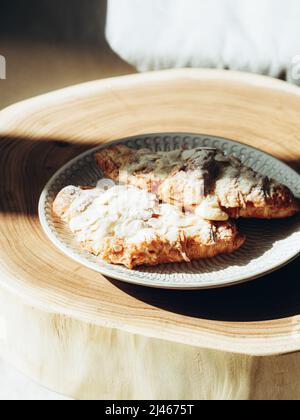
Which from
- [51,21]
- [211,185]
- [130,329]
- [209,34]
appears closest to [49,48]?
[51,21]

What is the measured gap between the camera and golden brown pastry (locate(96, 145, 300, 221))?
1005mm

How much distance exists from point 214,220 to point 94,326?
0.86 ft

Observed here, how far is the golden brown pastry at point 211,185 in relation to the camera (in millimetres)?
1005

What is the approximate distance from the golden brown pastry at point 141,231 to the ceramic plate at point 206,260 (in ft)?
0.06

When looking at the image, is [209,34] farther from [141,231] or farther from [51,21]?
[141,231]

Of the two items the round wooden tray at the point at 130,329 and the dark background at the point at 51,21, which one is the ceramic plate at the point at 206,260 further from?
the dark background at the point at 51,21

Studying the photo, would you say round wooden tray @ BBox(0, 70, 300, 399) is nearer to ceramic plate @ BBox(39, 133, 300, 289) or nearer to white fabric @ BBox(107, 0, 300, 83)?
ceramic plate @ BBox(39, 133, 300, 289)

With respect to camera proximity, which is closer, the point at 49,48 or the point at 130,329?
the point at 130,329

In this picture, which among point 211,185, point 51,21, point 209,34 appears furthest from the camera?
point 51,21

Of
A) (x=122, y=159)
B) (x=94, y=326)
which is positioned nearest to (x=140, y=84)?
(x=122, y=159)

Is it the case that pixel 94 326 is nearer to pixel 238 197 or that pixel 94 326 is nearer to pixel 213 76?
pixel 238 197

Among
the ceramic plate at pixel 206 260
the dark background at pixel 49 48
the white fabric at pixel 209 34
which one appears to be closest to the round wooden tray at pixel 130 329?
the ceramic plate at pixel 206 260

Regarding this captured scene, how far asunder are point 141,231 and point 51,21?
6.46 feet

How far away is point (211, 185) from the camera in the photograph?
103 cm
